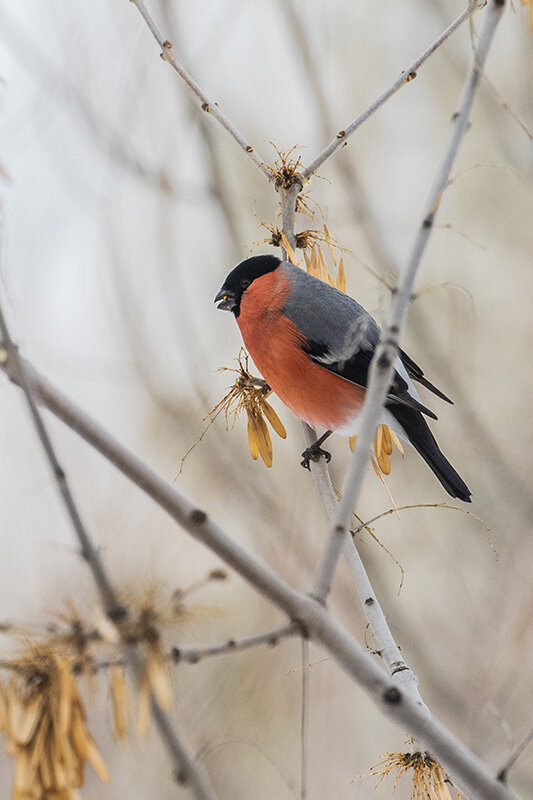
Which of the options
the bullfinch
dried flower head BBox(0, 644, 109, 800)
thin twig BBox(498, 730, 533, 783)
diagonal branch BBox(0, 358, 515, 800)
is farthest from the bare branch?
the bullfinch

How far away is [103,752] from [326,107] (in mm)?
2777

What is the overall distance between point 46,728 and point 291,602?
328mm

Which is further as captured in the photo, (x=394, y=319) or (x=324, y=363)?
(x=324, y=363)

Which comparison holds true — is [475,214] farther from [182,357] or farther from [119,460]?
[119,460]

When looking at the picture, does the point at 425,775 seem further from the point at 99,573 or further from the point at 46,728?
the point at 99,573

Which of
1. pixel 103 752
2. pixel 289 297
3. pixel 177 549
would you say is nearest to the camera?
pixel 289 297

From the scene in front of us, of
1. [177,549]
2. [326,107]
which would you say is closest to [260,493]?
[177,549]

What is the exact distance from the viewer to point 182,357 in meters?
2.99

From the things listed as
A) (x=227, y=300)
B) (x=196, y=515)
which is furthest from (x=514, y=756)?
(x=227, y=300)

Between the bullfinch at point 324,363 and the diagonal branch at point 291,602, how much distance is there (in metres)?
1.07

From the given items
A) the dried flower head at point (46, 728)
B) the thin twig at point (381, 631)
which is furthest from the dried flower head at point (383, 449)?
the dried flower head at point (46, 728)

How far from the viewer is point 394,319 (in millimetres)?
1017

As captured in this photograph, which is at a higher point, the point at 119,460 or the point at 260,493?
the point at 260,493

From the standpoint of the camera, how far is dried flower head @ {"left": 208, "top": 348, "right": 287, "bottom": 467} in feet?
5.97
